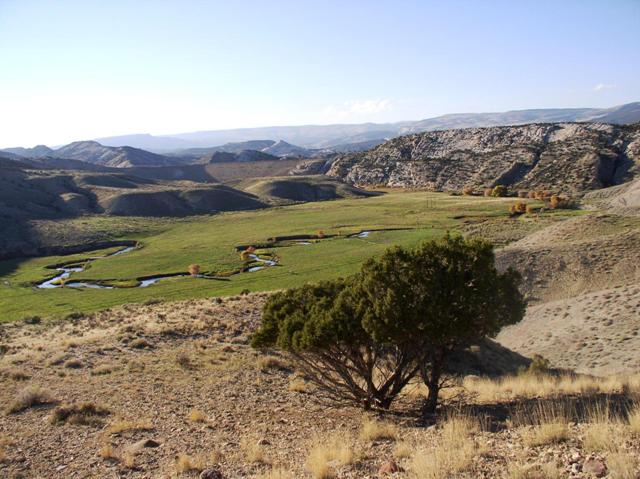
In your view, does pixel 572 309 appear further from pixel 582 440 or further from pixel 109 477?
pixel 109 477

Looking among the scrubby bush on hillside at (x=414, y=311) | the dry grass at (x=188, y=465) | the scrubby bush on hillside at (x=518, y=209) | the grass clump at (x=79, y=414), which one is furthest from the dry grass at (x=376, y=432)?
the scrubby bush on hillside at (x=518, y=209)

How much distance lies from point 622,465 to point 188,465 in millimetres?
9256

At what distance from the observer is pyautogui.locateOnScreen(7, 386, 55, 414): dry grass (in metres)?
18.4

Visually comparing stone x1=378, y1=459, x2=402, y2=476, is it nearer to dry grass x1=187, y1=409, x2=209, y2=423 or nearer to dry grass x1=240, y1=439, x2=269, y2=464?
dry grass x1=240, y1=439, x2=269, y2=464

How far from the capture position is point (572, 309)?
4094 centimetres

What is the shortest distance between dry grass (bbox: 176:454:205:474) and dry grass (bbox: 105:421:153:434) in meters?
3.69

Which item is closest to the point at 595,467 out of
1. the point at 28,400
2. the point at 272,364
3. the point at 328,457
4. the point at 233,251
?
the point at 328,457

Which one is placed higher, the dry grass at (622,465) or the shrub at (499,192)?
the dry grass at (622,465)

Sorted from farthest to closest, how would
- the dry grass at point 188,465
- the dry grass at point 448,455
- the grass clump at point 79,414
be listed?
the grass clump at point 79,414
the dry grass at point 188,465
the dry grass at point 448,455

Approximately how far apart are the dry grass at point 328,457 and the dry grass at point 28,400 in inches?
445

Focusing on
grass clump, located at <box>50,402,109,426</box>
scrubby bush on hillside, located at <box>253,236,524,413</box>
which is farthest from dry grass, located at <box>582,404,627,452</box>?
grass clump, located at <box>50,402,109,426</box>

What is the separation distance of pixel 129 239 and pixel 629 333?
93.0 m

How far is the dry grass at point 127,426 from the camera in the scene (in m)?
15.9

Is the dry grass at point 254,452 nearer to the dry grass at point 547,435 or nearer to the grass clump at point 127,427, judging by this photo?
the grass clump at point 127,427
